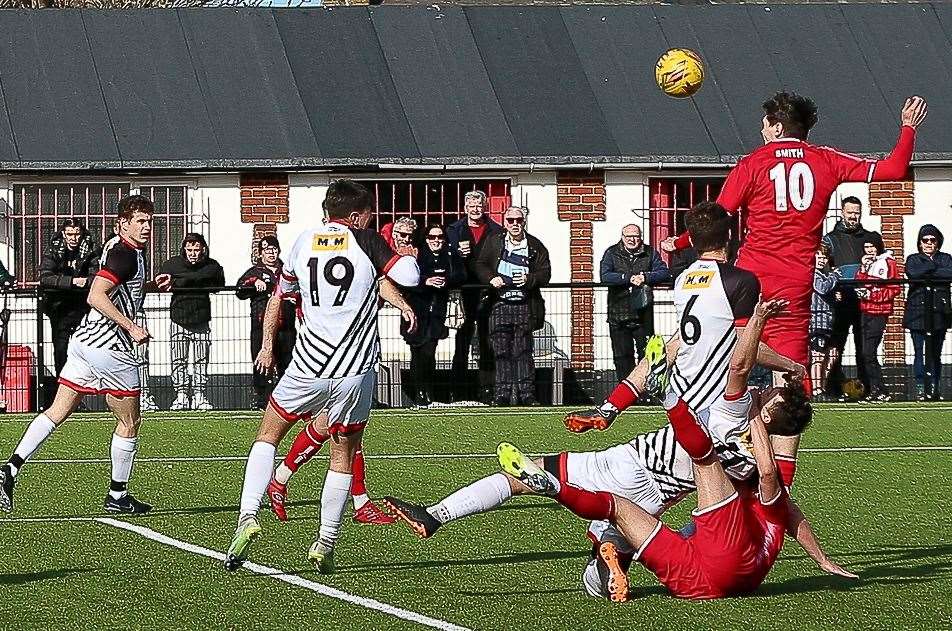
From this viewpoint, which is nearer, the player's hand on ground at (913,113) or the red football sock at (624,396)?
the red football sock at (624,396)

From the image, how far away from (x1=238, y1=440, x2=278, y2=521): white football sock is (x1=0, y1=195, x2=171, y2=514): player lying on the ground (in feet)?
7.63

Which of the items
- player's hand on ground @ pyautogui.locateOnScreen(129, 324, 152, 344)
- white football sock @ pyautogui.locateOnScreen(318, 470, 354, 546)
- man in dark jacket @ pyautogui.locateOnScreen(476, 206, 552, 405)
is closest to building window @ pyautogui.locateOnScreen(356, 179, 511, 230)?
man in dark jacket @ pyautogui.locateOnScreen(476, 206, 552, 405)

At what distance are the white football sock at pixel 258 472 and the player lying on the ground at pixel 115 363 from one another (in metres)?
2.33

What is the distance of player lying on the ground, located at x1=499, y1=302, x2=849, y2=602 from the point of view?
24.5 feet

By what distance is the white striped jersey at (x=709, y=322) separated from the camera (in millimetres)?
7898

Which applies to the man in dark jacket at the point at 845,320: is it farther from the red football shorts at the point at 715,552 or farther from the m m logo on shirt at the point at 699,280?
the red football shorts at the point at 715,552

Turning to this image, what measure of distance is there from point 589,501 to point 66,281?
12.0 m

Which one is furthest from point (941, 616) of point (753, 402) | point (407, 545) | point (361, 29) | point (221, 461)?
point (361, 29)

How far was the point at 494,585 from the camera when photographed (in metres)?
8.27

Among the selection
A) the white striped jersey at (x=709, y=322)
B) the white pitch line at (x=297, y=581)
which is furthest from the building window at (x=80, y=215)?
the white striped jersey at (x=709, y=322)

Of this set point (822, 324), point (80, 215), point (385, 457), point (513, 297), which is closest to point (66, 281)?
point (80, 215)

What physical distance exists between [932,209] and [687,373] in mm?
16476

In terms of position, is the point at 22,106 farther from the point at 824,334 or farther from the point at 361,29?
the point at 824,334

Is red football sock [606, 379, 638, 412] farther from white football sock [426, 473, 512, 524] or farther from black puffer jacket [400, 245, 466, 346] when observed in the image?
black puffer jacket [400, 245, 466, 346]
